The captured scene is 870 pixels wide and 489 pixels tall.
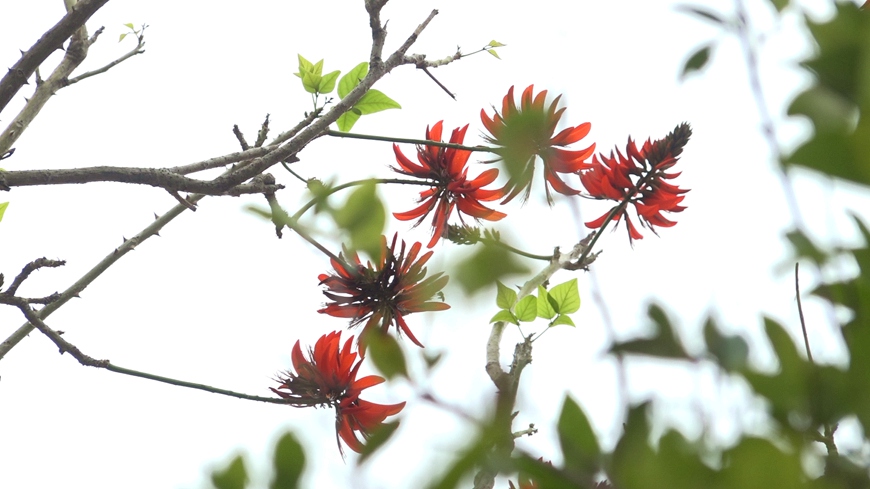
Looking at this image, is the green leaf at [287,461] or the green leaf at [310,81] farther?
the green leaf at [310,81]

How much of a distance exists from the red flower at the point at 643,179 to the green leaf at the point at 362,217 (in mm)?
423

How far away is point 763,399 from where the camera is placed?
120mm

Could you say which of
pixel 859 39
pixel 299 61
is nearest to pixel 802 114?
pixel 859 39

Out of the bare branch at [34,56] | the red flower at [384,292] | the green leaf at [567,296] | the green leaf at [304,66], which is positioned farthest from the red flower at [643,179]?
the bare branch at [34,56]

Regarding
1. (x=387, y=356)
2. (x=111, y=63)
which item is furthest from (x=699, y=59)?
(x=111, y=63)

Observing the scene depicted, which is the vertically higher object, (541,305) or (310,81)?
(310,81)

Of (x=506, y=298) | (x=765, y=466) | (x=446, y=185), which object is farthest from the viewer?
(x=446, y=185)

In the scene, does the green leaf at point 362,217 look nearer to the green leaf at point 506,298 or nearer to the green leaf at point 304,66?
the green leaf at point 506,298

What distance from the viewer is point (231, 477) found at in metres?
0.15

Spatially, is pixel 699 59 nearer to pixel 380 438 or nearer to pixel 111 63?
pixel 380 438

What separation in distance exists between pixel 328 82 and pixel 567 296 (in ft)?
1.01

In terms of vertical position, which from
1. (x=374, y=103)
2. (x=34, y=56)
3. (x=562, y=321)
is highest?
(x=34, y=56)

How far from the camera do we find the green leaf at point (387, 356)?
14 centimetres

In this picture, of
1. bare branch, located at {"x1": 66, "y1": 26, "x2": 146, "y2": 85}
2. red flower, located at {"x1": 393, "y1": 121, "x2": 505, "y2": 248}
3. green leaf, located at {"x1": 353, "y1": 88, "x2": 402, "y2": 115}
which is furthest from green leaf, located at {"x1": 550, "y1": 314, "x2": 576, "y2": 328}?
bare branch, located at {"x1": 66, "y1": 26, "x2": 146, "y2": 85}
